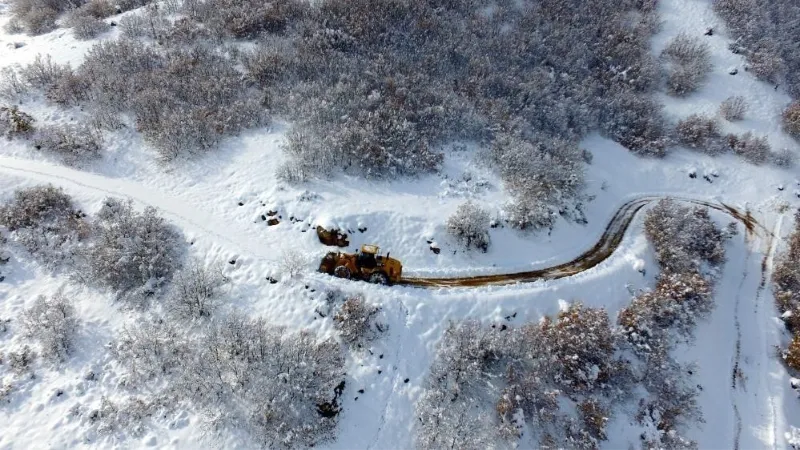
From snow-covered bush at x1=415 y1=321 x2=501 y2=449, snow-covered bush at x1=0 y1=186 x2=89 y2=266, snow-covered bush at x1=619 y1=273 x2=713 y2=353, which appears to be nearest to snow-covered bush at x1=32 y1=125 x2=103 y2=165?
snow-covered bush at x1=0 y1=186 x2=89 y2=266

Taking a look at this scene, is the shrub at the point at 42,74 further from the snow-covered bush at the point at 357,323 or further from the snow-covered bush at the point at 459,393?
the snow-covered bush at the point at 459,393

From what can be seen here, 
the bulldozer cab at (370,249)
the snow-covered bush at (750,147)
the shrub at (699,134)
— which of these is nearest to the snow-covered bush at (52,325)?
the bulldozer cab at (370,249)

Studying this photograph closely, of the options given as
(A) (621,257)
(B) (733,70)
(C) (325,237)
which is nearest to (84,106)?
(C) (325,237)

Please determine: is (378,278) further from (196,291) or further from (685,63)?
(685,63)

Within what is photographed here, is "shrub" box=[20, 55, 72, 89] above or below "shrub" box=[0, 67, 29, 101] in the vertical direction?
above

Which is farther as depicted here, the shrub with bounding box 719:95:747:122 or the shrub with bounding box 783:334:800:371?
the shrub with bounding box 719:95:747:122

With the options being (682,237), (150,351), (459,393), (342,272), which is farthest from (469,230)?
(150,351)

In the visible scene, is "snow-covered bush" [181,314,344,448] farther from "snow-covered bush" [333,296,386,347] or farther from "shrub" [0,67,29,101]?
"shrub" [0,67,29,101]
